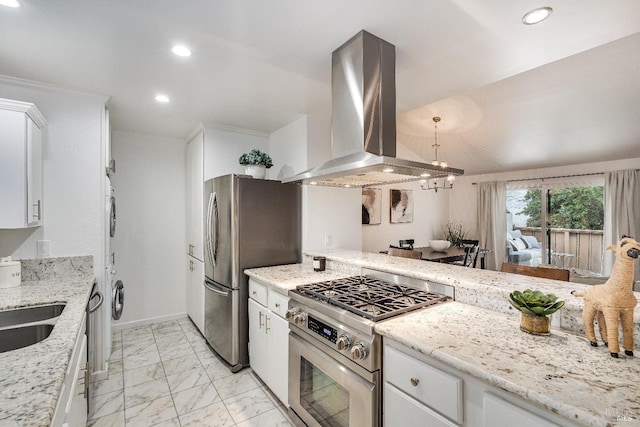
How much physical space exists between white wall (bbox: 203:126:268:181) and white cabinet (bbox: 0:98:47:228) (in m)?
1.49

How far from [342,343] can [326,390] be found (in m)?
0.41

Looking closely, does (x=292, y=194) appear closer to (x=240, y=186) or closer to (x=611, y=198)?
(x=240, y=186)

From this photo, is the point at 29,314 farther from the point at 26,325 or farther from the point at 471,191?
the point at 471,191

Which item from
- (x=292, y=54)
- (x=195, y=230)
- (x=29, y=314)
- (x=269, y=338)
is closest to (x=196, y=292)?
(x=195, y=230)

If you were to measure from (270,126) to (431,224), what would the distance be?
441 cm

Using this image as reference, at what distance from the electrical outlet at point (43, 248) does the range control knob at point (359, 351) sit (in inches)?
95.6

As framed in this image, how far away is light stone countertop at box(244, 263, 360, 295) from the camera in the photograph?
216 centimetres

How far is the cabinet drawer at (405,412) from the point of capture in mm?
1125

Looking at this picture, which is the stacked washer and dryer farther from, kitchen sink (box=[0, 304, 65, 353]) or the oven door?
the oven door

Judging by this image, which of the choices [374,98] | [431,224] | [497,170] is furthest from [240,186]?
[497,170]

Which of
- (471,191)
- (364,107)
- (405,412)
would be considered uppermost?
(364,107)

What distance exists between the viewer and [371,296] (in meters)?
1.77

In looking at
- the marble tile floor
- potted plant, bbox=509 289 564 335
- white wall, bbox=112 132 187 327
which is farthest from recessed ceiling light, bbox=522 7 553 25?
white wall, bbox=112 132 187 327

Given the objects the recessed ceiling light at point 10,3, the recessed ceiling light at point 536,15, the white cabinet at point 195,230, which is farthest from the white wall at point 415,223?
the recessed ceiling light at point 10,3
